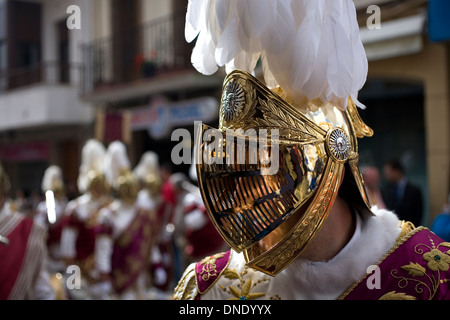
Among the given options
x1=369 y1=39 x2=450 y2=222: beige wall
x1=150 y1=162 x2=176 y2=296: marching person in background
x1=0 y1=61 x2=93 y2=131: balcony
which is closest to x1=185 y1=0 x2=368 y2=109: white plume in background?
x1=150 y1=162 x2=176 y2=296: marching person in background

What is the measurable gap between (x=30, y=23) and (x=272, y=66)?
1704cm

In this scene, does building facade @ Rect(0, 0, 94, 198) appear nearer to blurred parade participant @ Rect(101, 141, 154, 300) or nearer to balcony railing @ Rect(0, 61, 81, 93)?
balcony railing @ Rect(0, 61, 81, 93)

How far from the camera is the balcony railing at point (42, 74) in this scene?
16.2m

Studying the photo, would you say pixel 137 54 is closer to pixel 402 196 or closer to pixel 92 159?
pixel 92 159

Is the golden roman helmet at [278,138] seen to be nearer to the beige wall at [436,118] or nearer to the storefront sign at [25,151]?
the beige wall at [436,118]

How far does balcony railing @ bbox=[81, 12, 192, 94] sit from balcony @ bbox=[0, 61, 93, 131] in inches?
39.8

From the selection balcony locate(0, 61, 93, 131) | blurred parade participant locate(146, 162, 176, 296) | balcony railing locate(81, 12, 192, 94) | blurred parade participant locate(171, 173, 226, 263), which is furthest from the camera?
balcony locate(0, 61, 93, 131)

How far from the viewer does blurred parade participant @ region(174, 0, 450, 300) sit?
1.79 metres

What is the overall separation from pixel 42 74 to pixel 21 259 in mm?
14296

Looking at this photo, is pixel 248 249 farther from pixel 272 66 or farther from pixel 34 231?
pixel 34 231

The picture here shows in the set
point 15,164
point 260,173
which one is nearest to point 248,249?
point 260,173

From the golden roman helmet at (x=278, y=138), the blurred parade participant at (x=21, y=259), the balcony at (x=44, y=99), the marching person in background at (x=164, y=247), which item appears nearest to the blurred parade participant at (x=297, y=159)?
the golden roman helmet at (x=278, y=138)

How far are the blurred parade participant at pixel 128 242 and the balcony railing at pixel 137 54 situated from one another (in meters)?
5.00

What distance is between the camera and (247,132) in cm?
183
